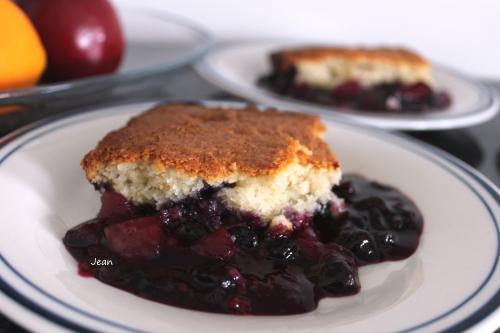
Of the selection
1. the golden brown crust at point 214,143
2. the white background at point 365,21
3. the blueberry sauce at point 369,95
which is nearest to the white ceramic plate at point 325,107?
the blueberry sauce at point 369,95

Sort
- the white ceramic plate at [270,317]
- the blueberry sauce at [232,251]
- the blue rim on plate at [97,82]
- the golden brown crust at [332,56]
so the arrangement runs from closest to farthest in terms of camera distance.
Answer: the white ceramic plate at [270,317]
the blueberry sauce at [232,251]
the blue rim on plate at [97,82]
the golden brown crust at [332,56]

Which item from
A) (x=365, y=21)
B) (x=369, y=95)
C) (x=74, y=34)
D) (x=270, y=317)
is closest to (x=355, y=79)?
(x=369, y=95)

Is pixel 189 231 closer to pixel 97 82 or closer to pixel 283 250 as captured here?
pixel 283 250

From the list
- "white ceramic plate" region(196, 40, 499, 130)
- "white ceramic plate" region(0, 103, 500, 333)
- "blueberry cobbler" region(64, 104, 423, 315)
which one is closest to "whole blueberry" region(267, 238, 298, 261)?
"blueberry cobbler" region(64, 104, 423, 315)

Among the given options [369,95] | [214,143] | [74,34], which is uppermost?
[74,34]

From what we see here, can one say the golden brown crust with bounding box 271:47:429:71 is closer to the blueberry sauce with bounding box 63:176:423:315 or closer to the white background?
the white background

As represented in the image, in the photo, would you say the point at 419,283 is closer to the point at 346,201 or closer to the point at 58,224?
the point at 346,201

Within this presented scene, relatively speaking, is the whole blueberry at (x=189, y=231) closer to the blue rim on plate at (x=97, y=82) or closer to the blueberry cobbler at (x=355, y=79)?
the blue rim on plate at (x=97, y=82)
